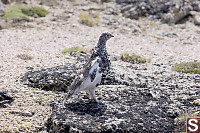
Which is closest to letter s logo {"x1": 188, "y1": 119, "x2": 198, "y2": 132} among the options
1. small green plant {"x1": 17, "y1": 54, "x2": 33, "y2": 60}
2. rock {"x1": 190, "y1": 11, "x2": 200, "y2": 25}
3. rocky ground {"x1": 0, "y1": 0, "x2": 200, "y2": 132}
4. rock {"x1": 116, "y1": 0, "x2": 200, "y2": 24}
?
rocky ground {"x1": 0, "y1": 0, "x2": 200, "y2": 132}

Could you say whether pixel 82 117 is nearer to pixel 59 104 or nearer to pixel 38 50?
pixel 59 104

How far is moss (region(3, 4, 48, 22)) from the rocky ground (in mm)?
1791

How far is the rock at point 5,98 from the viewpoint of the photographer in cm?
670

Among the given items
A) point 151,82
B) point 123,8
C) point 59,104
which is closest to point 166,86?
point 151,82

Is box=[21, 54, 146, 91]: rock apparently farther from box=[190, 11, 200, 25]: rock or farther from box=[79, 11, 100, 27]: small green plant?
box=[190, 11, 200, 25]: rock

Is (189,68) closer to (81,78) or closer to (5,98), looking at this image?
(81,78)

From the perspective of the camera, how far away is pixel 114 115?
19.5 feet

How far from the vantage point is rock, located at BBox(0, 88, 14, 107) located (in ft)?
22.0

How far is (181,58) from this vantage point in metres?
13.2

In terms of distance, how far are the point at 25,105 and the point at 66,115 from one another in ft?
5.62
